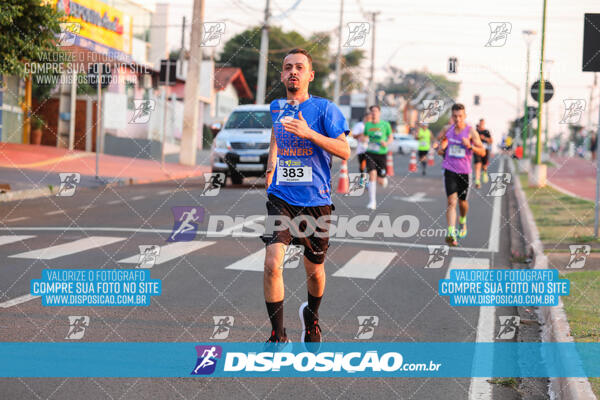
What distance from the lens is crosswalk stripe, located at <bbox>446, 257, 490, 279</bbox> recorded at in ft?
35.2

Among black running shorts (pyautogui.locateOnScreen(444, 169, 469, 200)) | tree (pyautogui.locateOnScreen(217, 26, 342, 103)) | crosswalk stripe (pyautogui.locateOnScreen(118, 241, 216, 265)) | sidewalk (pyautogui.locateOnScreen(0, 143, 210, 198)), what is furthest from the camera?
tree (pyautogui.locateOnScreen(217, 26, 342, 103))

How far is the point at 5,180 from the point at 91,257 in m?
11.1

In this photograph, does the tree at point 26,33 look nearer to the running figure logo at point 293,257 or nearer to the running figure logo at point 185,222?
the running figure logo at point 185,222

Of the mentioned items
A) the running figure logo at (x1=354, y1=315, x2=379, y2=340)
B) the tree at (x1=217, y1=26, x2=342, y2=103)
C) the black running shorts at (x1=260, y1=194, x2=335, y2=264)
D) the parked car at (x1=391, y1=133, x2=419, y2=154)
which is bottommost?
the running figure logo at (x1=354, y1=315, x2=379, y2=340)

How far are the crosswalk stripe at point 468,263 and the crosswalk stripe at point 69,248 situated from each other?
15.1 ft

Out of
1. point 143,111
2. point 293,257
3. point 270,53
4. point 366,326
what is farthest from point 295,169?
point 270,53

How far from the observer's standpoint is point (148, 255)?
10.5 m

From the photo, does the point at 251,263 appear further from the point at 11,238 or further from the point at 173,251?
the point at 11,238

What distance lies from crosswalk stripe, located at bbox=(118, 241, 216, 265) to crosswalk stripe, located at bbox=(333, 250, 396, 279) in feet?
6.89

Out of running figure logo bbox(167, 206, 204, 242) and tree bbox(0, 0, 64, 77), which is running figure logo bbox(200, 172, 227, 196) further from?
tree bbox(0, 0, 64, 77)

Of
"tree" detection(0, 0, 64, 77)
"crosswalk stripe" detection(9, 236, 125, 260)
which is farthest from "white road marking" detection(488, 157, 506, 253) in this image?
"tree" detection(0, 0, 64, 77)

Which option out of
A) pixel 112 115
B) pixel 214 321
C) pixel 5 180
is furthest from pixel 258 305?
pixel 112 115

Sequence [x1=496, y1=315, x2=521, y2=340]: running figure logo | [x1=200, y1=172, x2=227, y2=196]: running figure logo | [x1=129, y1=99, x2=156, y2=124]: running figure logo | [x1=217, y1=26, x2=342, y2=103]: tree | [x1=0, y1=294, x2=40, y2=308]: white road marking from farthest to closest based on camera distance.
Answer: [x1=217, y1=26, x2=342, y2=103]: tree → [x1=200, y1=172, x2=227, y2=196]: running figure logo → [x1=129, y1=99, x2=156, y2=124]: running figure logo → [x1=0, y1=294, x2=40, y2=308]: white road marking → [x1=496, y1=315, x2=521, y2=340]: running figure logo

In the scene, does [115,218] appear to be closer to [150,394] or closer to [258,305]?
[258,305]
